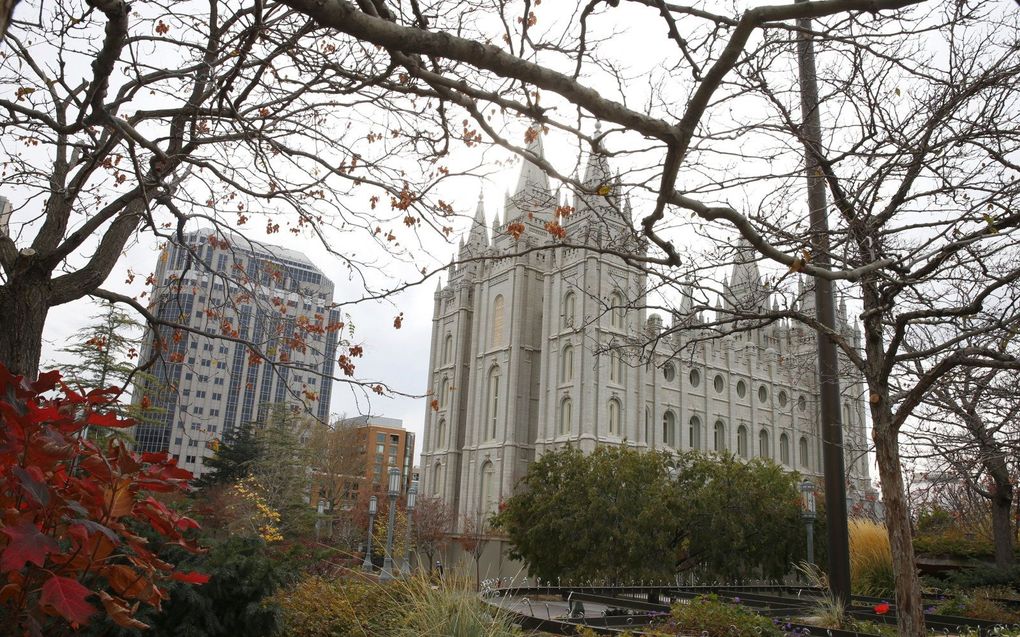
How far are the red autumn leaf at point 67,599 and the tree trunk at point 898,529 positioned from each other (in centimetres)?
621

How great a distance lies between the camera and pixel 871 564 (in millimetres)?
15219

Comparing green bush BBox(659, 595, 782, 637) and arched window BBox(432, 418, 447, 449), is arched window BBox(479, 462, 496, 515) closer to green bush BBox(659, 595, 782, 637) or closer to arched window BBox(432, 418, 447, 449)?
arched window BBox(432, 418, 447, 449)

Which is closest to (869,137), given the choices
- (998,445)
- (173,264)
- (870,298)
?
(870,298)

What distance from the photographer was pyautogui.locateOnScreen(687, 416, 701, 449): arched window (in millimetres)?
53625

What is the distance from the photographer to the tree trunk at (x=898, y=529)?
248 inches

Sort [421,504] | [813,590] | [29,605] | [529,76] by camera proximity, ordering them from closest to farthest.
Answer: [29,605] < [529,76] < [813,590] < [421,504]

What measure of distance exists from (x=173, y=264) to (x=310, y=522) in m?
14.9

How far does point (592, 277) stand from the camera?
46.7m

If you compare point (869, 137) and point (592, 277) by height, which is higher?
point (592, 277)

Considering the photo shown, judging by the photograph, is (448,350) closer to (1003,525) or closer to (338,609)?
(1003,525)

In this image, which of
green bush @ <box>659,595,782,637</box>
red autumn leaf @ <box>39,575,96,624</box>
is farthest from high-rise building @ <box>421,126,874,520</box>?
red autumn leaf @ <box>39,575,96,624</box>

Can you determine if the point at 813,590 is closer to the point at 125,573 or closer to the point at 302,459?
the point at 125,573

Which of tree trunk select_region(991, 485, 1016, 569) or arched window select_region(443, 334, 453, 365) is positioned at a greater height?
arched window select_region(443, 334, 453, 365)

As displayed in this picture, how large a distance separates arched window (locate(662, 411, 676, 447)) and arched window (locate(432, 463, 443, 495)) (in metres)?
16.5
